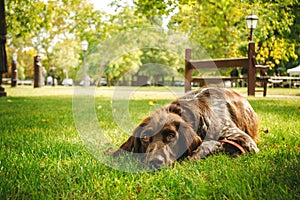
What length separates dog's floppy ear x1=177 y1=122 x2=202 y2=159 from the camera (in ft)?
9.00

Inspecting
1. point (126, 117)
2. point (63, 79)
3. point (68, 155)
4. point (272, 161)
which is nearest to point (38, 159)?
point (68, 155)

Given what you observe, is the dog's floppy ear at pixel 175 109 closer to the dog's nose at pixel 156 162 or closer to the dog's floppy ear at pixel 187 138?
the dog's floppy ear at pixel 187 138

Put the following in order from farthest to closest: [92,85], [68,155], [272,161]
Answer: [92,85], [68,155], [272,161]

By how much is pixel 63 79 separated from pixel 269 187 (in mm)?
46264

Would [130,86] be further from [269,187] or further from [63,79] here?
[63,79]

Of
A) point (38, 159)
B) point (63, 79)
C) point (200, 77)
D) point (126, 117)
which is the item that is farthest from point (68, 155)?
point (63, 79)

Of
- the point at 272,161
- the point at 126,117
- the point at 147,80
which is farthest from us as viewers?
the point at 126,117

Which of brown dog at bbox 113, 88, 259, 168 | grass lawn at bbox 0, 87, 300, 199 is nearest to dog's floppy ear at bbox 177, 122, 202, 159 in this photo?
brown dog at bbox 113, 88, 259, 168

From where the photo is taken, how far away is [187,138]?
2770mm

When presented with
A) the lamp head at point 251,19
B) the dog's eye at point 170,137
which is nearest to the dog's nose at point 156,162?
the dog's eye at point 170,137

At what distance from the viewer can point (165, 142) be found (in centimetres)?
262

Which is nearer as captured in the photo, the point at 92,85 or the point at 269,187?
the point at 269,187

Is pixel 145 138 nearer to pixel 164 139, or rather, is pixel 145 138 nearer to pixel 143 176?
pixel 164 139

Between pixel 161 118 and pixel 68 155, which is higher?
pixel 161 118
